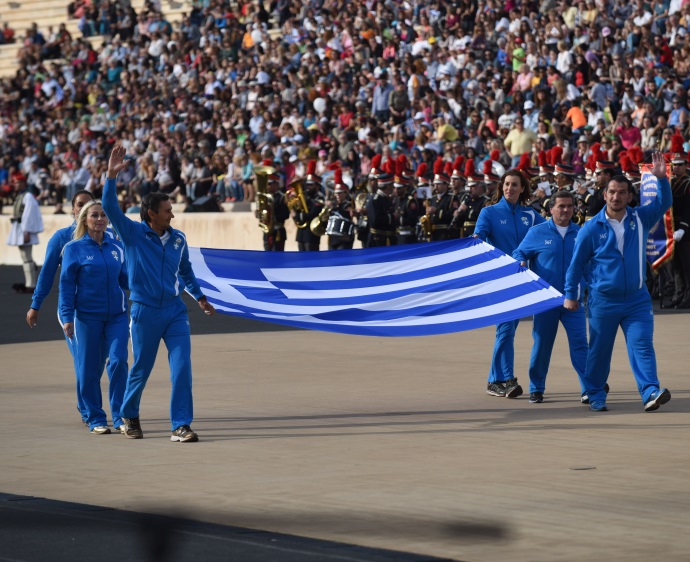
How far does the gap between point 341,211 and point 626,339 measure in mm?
14109

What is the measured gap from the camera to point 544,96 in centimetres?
2594

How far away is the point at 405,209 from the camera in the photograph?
2338 cm

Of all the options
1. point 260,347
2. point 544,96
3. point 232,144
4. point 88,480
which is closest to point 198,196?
point 232,144

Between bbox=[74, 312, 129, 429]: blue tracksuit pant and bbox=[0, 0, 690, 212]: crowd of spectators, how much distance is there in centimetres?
1343

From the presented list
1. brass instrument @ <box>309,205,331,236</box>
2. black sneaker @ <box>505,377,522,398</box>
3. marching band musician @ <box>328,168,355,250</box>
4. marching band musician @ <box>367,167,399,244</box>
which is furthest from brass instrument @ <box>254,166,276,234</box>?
black sneaker @ <box>505,377,522,398</box>

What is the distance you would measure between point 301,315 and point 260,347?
4.30 meters

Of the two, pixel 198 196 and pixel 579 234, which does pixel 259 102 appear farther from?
pixel 579 234

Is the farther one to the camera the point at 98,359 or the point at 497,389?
the point at 497,389

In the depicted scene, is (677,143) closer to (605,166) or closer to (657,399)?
(605,166)

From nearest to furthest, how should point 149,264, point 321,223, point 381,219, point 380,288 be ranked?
point 149,264 → point 380,288 → point 381,219 → point 321,223

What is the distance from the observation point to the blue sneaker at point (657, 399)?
34.9ft

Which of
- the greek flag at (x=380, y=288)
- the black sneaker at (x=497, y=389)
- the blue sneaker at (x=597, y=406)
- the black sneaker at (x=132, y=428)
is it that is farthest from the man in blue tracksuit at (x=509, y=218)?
the black sneaker at (x=132, y=428)

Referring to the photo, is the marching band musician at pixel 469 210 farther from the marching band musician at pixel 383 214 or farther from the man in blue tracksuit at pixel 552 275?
the man in blue tracksuit at pixel 552 275

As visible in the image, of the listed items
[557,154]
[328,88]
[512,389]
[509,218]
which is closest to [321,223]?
[557,154]
